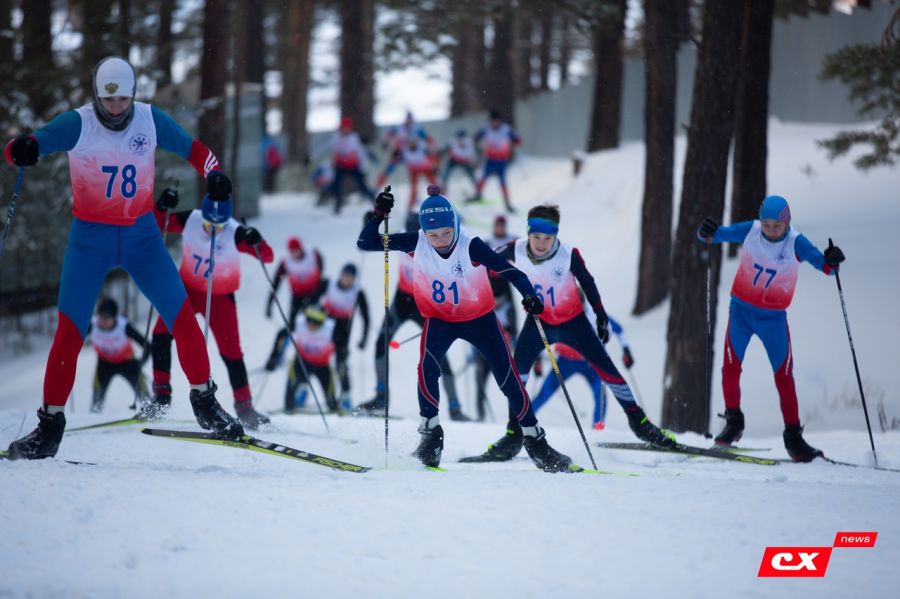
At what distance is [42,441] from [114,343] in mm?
4647

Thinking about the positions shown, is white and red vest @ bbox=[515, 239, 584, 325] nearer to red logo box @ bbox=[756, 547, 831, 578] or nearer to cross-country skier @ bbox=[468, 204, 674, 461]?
cross-country skier @ bbox=[468, 204, 674, 461]

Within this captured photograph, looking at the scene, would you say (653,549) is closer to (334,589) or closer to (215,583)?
(334,589)

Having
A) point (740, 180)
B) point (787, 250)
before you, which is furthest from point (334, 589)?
point (740, 180)

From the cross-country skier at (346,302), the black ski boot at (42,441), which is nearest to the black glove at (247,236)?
the black ski boot at (42,441)

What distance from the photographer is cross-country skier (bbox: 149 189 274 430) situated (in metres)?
7.36

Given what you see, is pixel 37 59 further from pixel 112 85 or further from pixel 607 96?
pixel 607 96

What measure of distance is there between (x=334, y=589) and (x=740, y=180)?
352 inches

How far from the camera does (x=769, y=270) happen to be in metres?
6.99

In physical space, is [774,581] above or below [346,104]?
below

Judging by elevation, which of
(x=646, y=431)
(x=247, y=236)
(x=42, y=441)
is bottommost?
(x=646, y=431)

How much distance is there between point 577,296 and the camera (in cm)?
705

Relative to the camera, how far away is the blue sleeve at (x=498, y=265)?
5.76 metres

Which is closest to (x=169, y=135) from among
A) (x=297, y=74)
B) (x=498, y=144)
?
(x=498, y=144)

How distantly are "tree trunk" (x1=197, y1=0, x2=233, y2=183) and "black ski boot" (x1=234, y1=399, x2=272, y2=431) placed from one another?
945cm
